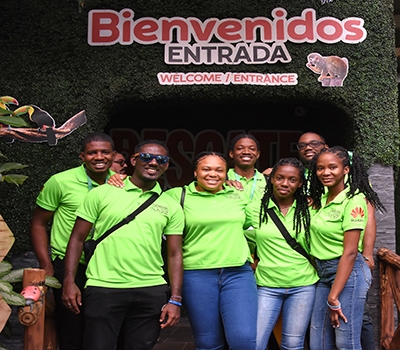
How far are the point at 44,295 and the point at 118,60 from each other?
3.02 meters

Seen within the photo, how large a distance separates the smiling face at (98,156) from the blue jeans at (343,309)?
163cm

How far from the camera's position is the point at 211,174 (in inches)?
142

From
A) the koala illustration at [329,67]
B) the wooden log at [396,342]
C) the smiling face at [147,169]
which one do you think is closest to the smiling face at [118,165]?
the smiling face at [147,169]

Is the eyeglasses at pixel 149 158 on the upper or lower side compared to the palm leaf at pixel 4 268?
upper

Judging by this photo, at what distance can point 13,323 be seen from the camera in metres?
5.32

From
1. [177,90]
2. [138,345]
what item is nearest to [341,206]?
[138,345]

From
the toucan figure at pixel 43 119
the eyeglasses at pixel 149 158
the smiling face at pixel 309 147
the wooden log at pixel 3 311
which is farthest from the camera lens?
the toucan figure at pixel 43 119

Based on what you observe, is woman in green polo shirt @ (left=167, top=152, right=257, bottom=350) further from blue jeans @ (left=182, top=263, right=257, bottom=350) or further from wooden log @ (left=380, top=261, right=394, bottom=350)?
wooden log @ (left=380, top=261, right=394, bottom=350)

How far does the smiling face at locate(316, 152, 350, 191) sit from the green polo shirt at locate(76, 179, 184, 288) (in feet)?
3.29

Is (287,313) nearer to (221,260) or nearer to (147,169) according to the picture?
(221,260)

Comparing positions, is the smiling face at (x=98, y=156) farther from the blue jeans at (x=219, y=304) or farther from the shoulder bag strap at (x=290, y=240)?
the shoulder bag strap at (x=290, y=240)

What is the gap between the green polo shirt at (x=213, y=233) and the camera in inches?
135

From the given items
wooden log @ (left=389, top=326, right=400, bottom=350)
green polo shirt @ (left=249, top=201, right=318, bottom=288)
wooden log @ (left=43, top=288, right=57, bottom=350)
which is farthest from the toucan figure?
wooden log @ (left=389, top=326, right=400, bottom=350)

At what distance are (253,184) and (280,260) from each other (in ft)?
2.70
